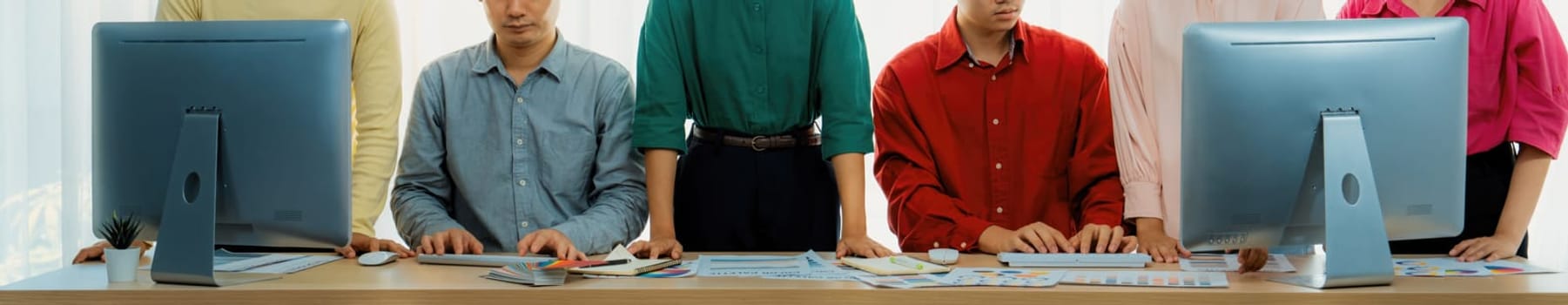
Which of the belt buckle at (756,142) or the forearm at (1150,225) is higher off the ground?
the belt buckle at (756,142)

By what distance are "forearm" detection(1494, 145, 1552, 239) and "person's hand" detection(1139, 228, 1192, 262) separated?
66 cm

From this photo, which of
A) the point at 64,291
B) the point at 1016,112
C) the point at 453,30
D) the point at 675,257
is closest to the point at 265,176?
the point at 64,291

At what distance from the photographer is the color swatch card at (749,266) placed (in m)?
2.12

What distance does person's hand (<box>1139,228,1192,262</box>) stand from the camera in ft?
7.74

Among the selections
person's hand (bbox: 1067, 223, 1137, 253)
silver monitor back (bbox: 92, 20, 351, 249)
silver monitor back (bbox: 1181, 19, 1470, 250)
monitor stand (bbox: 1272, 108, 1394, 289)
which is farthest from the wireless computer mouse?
monitor stand (bbox: 1272, 108, 1394, 289)

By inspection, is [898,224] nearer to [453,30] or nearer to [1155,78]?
[1155,78]

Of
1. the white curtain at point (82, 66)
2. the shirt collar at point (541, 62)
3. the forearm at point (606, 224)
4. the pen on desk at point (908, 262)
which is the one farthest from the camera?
the white curtain at point (82, 66)

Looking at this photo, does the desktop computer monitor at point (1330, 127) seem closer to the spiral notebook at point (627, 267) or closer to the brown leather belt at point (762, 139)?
the spiral notebook at point (627, 267)

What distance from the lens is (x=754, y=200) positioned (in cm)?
296

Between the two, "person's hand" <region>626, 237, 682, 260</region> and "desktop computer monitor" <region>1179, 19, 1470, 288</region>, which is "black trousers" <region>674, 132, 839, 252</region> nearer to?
"person's hand" <region>626, 237, 682, 260</region>

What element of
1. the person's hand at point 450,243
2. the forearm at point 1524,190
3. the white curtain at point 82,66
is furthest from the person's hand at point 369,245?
the forearm at point 1524,190

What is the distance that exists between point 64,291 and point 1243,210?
5.60ft

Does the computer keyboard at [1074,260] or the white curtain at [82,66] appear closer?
the computer keyboard at [1074,260]

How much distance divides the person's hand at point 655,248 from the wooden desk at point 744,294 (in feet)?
1.25
